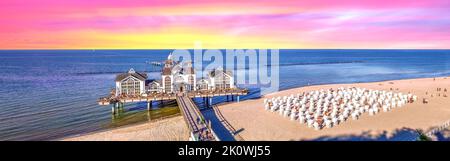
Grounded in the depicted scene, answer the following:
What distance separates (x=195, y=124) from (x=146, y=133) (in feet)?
12.3

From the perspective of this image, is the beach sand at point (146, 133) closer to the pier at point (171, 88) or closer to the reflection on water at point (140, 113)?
the reflection on water at point (140, 113)

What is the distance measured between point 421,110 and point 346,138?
11.0 meters

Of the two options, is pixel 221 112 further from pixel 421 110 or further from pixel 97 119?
pixel 421 110

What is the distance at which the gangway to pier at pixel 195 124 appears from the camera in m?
18.0

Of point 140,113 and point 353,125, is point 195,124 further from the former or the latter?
point 140,113

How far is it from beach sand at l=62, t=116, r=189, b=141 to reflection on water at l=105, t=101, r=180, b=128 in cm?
302

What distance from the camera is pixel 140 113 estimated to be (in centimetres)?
3081

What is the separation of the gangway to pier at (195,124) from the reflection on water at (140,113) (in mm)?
2502

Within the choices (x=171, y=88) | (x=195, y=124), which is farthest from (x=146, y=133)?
(x=171, y=88)

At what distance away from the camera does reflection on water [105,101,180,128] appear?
2783 cm

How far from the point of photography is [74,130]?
24281mm

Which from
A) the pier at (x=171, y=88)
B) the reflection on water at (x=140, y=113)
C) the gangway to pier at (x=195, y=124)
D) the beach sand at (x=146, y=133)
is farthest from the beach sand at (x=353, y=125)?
the reflection on water at (x=140, y=113)

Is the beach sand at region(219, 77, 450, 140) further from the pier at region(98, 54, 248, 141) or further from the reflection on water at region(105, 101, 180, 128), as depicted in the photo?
the reflection on water at region(105, 101, 180, 128)
